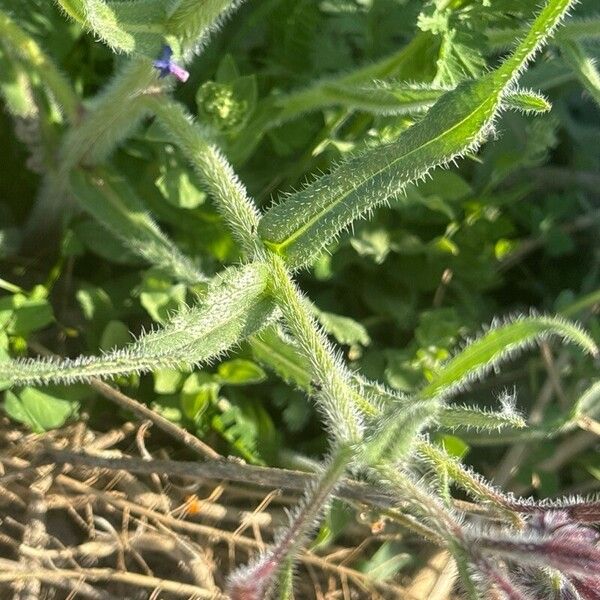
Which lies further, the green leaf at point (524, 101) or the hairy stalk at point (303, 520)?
the green leaf at point (524, 101)

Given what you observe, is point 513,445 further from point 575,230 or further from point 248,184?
point 248,184

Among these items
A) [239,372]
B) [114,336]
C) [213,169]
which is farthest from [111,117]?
[239,372]

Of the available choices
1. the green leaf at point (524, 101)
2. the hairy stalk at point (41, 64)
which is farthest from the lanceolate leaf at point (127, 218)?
the green leaf at point (524, 101)

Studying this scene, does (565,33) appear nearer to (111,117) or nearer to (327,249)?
(327,249)

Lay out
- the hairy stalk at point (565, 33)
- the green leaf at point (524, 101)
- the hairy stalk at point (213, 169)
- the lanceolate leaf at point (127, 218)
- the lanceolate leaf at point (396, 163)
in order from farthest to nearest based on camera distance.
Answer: the lanceolate leaf at point (127, 218) → the hairy stalk at point (565, 33) → the hairy stalk at point (213, 169) → the green leaf at point (524, 101) → the lanceolate leaf at point (396, 163)

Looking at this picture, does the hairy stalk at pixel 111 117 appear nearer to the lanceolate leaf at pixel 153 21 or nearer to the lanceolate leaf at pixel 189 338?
the lanceolate leaf at pixel 153 21

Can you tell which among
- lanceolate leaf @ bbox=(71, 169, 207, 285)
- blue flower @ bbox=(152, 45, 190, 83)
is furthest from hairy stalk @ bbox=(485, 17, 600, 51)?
lanceolate leaf @ bbox=(71, 169, 207, 285)

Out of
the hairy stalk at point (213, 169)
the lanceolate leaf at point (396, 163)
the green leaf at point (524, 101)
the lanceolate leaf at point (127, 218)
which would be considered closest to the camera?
the lanceolate leaf at point (396, 163)
